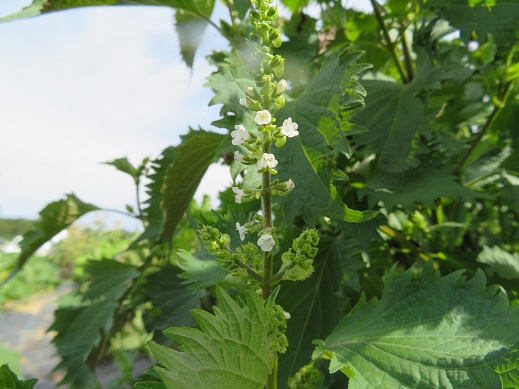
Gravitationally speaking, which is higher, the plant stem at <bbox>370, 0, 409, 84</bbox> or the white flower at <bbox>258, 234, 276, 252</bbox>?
the plant stem at <bbox>370, 0, 409, 84</bbox>

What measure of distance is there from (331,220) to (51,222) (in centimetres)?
71

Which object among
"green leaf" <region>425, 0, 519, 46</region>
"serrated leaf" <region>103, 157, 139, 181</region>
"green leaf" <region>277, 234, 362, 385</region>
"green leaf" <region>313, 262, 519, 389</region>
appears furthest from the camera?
"serrated leaf" <region>103, 157, 139, 181</region>

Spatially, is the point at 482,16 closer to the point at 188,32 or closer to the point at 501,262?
the point at 501,262

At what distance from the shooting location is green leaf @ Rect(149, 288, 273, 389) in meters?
0.52

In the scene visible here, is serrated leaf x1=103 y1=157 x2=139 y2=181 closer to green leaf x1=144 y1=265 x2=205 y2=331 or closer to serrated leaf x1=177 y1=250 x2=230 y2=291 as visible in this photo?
green leaf x1=144 y1=265 x2=205 y2=331

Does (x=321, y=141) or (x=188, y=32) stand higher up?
(x=188, y=32)

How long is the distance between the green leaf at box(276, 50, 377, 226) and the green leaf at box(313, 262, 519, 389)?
6.1 inches

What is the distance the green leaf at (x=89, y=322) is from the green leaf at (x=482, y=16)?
84 centimetres

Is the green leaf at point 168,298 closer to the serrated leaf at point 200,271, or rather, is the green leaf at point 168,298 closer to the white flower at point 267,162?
the serrated leaf at point 200,271

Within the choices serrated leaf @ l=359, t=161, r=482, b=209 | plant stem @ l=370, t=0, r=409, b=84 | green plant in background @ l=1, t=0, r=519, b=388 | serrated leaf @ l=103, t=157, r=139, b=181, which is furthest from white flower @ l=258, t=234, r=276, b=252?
serrated leaf @ l=103, t=157, r=139, b=181

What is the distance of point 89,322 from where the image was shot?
49.5 inches

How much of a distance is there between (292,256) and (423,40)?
2.37 feet

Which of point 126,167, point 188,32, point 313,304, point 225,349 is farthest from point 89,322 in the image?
point 225,349

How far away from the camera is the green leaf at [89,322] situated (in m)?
1.16
